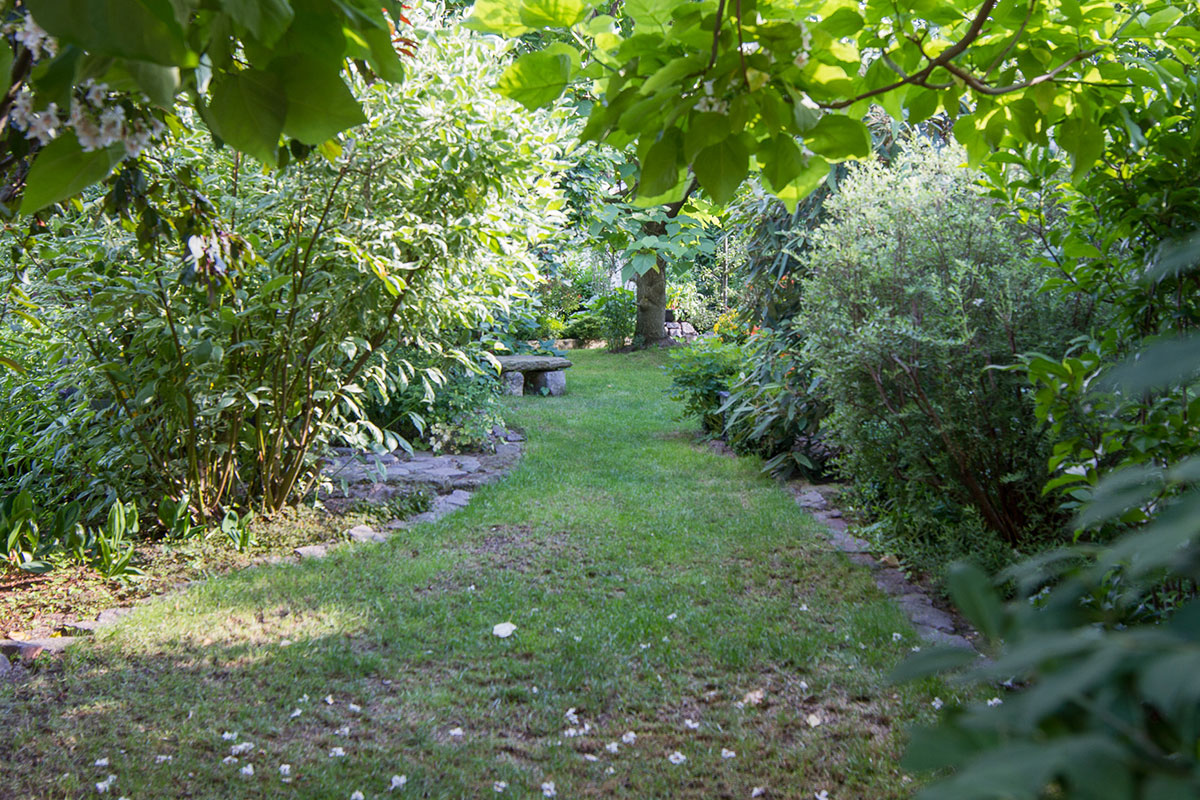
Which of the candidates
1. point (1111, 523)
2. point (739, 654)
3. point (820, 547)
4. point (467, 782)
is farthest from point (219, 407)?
point (1111, 523)

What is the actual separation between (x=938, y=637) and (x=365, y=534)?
3.00 m

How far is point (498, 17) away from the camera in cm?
127

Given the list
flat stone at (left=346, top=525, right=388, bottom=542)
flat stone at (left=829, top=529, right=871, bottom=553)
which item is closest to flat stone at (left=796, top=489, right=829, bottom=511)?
flat stone at (left=829, top=529, right=871, bottom=553)

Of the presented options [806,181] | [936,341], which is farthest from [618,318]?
[806,181]

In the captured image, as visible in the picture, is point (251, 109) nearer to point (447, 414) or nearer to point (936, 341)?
point (936, 341)

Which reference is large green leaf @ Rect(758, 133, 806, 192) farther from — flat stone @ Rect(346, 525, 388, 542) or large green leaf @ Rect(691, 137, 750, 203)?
flat stone @ Rect(346, 525, 388, 542)

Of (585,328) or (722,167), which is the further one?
(585,328)

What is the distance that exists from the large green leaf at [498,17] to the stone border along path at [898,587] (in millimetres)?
2170

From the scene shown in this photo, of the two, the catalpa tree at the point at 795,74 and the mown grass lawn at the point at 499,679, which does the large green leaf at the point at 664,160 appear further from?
the mown grass lawn at the point at 499,679

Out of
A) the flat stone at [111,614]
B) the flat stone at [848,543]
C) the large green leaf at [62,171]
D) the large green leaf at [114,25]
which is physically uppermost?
the large green leaf at [114,25]

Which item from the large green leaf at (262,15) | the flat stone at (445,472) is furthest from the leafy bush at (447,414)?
the large green leaf at (262,15)

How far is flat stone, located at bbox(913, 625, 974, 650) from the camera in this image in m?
2.99

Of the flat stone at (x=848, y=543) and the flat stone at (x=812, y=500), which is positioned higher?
the flat stone at (x=812, y=500)

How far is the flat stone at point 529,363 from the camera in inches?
403
